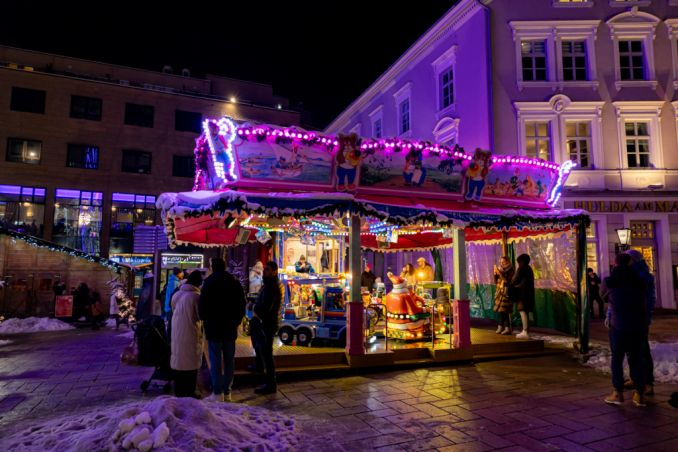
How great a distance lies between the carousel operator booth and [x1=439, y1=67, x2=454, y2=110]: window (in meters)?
8.06

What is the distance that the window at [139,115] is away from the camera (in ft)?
93.3

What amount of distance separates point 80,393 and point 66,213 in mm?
23437

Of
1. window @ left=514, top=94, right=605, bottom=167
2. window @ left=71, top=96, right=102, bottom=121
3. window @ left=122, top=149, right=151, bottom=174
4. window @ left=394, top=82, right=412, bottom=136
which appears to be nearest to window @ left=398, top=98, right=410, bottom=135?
window @ left=394, top=82, right=412, bottom=136

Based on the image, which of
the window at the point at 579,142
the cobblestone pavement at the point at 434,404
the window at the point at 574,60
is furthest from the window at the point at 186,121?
the cobblestone pavement at the point at 434,404

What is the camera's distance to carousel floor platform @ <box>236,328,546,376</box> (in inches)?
313

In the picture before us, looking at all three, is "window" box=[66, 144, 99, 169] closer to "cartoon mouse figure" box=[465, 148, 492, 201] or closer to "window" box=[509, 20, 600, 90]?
"window" box=[509, 20, 600, 90]

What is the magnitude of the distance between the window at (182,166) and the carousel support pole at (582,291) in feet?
81.9

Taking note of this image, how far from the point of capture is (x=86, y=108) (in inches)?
1084

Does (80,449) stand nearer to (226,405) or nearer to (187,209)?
(226,405)

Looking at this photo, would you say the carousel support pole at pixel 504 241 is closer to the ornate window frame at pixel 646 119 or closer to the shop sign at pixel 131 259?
the ornate window frame at pixel 646 119

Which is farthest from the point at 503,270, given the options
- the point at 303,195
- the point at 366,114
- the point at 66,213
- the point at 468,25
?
the point at 66,213

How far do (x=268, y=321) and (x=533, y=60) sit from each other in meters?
15.9

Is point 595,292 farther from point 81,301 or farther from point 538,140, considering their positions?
point 81,301

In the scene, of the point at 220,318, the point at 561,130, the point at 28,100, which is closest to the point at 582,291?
the point at 220,318
